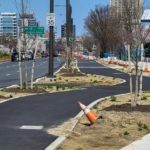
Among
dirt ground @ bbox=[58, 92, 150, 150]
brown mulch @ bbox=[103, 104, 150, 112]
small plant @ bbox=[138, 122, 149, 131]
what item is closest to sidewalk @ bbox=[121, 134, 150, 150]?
dirt ground @ bbox=[58, 92, 150, 150]

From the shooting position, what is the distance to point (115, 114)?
14.3 metres

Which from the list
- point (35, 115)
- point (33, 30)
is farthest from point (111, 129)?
point (33, 30)

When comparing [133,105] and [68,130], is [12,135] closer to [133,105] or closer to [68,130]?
[68,130]

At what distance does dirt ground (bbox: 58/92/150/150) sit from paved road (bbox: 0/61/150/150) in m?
0.58

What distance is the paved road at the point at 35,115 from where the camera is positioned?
10610 millimetres

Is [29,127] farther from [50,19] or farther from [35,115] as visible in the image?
[50,19]

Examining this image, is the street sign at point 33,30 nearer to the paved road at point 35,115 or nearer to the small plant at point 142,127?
the paved road at point 35,115

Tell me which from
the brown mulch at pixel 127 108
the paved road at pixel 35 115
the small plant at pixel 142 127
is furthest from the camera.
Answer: the brown mulch at pixel 127 108

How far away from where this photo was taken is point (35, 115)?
14672 millimetres

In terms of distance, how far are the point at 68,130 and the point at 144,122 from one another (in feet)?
6.90

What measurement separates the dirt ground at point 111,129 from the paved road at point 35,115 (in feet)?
1.90

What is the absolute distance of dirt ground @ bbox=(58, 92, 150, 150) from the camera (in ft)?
34.0

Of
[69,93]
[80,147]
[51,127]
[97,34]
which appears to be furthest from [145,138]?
[97,34]

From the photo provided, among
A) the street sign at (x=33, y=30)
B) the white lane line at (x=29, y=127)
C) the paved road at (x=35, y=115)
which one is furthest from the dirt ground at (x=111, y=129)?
the street sign at (x=33, y=30)
